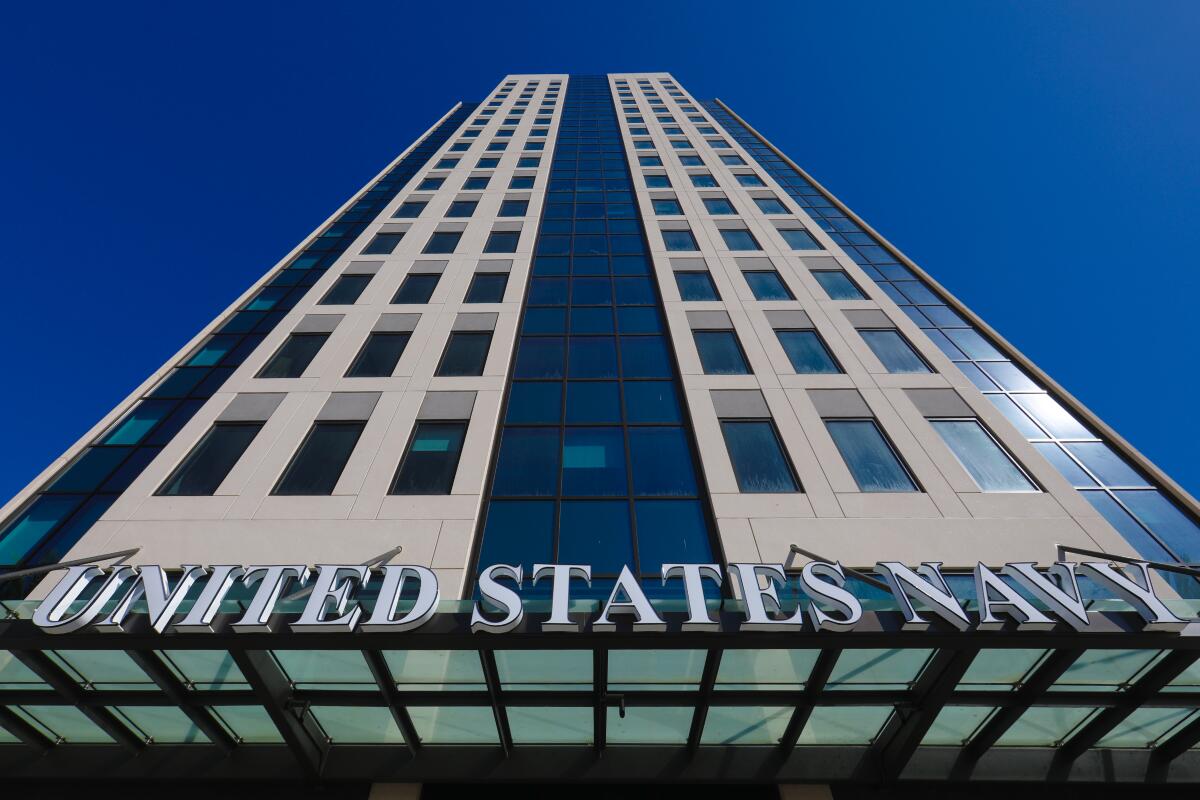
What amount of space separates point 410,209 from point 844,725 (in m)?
26.6

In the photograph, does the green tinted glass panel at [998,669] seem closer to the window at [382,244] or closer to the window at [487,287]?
the window at [487,287]

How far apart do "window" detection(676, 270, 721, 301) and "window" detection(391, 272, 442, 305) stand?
883 cm

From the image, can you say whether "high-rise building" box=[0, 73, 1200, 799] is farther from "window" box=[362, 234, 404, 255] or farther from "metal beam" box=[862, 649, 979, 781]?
"window" box=[362, 234, 404, 255]

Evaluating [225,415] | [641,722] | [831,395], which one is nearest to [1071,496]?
[831,395]

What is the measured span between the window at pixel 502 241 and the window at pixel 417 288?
2.89 metres

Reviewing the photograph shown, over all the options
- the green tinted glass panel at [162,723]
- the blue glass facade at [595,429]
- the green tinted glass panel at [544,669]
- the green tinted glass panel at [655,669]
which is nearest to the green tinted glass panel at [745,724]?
the green tinted glass panel at [655,669]

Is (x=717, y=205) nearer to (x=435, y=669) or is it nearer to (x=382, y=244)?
(x=382, y=244)

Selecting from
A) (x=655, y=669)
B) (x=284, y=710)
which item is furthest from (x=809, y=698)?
(x=284, y=710)

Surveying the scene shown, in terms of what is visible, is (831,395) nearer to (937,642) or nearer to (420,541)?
(937,642)

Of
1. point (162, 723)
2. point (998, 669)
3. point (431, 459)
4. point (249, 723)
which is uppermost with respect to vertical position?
point (998, 669)

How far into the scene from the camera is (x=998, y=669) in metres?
9.42

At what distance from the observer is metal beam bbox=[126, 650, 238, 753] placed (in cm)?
877

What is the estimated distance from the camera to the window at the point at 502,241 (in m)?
24.1

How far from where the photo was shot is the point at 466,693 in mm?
9453
